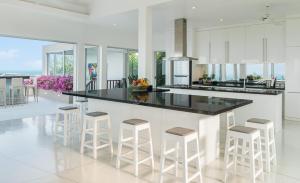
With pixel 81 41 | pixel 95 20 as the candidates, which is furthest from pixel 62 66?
pixel 95 20

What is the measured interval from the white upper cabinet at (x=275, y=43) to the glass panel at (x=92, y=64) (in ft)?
18.2

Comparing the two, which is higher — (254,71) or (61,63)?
(61,63)

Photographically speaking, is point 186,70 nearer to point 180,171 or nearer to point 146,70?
point 146,70

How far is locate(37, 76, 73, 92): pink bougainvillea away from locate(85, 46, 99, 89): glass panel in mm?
953

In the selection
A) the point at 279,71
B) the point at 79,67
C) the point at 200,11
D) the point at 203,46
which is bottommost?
the point at 279,71

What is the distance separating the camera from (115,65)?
9.81 metres

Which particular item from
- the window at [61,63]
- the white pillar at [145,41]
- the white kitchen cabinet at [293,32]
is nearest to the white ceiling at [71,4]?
the white pillar at [145,41]

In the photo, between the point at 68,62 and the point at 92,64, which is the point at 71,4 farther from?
the point at 68,62

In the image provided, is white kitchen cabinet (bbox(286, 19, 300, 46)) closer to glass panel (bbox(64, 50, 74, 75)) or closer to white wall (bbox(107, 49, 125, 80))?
white wall (bbox(107, 49, 125, 80))

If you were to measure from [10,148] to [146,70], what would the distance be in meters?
3.06

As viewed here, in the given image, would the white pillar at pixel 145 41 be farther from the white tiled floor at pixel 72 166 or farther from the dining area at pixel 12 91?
the dining area at pixel 12 91

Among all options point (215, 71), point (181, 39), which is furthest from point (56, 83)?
point (215, 71)

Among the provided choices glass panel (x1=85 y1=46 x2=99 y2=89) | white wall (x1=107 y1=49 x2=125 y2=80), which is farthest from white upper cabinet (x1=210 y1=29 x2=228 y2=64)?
glass panel (x1=85 y1=46 x2=99 y2=89)

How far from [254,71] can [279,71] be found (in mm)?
715
